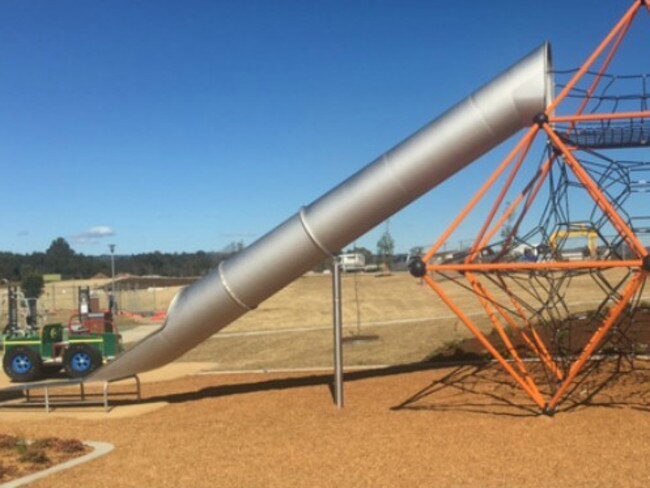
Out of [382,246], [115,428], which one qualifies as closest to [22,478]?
[115,428]

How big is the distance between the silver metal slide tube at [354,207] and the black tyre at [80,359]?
19.7 feet

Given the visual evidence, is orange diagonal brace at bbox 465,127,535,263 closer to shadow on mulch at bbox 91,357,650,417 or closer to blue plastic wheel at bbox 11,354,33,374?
shadow on mulch at bbox 91,357,650,417

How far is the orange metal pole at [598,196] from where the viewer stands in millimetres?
9238

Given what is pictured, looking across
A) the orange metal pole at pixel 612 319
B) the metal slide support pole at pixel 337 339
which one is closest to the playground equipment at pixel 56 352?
the metal slide support pole at pixel 337 339

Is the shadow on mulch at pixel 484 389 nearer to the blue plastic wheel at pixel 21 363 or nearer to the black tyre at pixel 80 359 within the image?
the black tyre at pixel 80 359

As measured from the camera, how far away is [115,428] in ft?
37.7

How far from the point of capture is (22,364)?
19.3m

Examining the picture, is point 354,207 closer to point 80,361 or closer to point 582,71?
point 582,71

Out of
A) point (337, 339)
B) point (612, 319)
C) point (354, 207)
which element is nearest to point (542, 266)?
point (612, 319)

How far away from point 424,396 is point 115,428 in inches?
193

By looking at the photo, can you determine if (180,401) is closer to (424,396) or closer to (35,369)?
(424,396)

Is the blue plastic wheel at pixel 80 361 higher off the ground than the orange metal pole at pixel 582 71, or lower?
lower

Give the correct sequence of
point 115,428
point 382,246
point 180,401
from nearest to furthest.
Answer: point 115,428 → point 180,401 → point 382,246

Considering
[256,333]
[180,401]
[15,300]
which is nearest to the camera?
[180,401]
